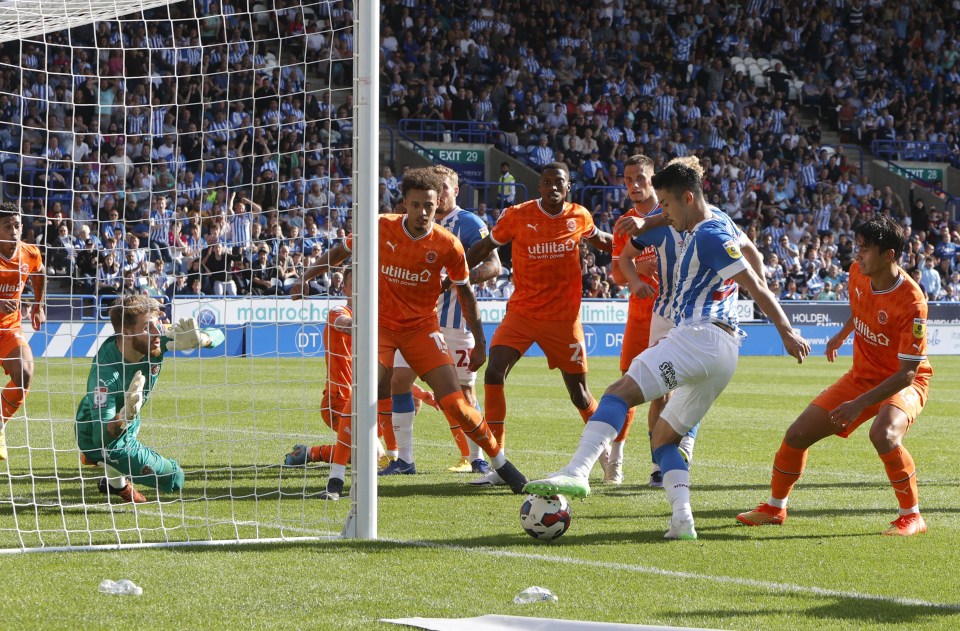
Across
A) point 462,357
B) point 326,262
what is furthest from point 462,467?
point 326,262

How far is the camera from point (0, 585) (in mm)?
4805

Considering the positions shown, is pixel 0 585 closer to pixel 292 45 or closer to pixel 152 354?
pixel 152 354

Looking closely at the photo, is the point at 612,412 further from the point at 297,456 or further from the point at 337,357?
the point at 297,456

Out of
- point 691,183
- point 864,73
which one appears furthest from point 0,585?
point 864,73

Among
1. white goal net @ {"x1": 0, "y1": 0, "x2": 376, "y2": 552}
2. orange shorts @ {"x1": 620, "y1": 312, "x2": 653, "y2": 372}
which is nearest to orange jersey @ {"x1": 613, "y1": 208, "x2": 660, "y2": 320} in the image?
orange shorts @ {"x1": 620, "y1": 312, "x2": 653, "y2": 372}

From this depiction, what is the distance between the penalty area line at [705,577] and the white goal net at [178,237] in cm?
90

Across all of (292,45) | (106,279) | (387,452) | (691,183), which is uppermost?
(292,45)

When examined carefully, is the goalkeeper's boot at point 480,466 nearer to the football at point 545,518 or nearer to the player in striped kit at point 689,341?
the player in striped kit at point 689,341

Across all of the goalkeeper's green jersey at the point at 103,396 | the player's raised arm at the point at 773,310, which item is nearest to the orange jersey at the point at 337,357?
the goalkeeper's green jersey at the point at 103,396

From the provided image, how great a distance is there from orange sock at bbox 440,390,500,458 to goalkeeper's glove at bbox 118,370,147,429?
5.96ft

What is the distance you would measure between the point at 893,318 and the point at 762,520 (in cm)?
132

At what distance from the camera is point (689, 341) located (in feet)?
19.5

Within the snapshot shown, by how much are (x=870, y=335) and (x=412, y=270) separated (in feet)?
9.15

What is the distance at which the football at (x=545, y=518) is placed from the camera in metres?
5.90
